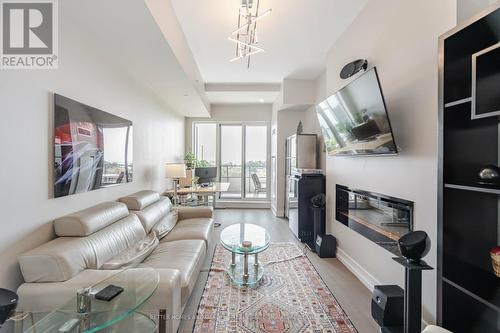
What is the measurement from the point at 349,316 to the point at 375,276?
0.58 meters

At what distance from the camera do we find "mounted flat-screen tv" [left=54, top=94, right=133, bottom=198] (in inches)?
76.0

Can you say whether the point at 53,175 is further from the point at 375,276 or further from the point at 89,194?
the point at 375,276

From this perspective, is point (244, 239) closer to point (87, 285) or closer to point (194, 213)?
point (194, 213)

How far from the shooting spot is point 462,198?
4.59 feet

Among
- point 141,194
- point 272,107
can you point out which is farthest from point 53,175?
point 272,107

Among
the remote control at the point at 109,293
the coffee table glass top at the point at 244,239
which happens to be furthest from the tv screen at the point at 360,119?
the remote control at the point at 109,293

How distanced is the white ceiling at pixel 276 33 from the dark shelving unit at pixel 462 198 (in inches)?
66.9

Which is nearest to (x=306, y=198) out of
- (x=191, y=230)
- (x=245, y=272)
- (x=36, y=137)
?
(x=245, y=272)

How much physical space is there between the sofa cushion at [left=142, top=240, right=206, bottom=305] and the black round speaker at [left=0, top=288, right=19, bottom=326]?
1.02 meters

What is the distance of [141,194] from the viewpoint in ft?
10.8

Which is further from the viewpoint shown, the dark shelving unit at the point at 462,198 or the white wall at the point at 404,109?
the white wall at the point at 404,109

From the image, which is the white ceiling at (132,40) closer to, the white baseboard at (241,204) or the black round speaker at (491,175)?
the black round speaker at (491,175)

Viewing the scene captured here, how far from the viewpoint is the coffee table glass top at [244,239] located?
2.57 meters

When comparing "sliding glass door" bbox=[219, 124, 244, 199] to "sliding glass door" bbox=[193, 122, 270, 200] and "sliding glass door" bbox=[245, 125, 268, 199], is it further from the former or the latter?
"sliding glass door" bbox=[245, 125, 268, 199]
